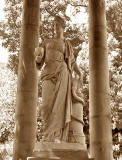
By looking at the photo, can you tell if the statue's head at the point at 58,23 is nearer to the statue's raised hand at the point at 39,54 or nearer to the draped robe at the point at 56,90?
the draped robe at the point at 56,90

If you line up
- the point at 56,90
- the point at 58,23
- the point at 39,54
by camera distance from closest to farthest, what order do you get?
1. the point at 56,90
2. the point at 39,54
3. the point at 58,23

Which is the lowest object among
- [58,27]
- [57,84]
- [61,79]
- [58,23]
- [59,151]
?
[59,151]

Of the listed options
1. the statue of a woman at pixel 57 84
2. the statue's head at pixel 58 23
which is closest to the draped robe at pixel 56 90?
the statue of a woman at pixel 57 84

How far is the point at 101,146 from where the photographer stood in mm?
23906

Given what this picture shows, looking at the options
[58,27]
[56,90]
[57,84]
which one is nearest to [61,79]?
[57,84]

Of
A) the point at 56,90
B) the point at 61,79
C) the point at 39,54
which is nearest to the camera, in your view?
the point at 56,90

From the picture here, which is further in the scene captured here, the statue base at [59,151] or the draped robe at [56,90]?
the draped robe at [56,90]

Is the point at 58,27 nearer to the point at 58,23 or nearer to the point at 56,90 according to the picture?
the point at 58,23

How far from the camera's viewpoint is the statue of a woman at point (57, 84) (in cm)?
1545

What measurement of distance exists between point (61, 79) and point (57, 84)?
363 millimetres

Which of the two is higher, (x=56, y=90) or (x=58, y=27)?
(x=58, y=27)

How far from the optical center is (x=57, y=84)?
16.0 meters

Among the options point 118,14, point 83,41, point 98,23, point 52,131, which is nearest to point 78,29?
point 83,41

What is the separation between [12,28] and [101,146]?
2592 centimetres
